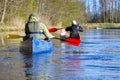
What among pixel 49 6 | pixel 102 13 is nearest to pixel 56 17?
pixel 49 6

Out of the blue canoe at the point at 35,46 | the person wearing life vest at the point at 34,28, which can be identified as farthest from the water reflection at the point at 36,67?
the person wearing life vest at the point at 34,28

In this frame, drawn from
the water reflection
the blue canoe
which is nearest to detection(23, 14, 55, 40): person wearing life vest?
the blue canoe

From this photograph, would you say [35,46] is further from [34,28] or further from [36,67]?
[36,67]

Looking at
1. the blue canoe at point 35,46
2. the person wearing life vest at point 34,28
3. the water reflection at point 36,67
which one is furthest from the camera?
the person wearing life vest at point 34,28

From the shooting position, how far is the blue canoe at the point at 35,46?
19434 mm

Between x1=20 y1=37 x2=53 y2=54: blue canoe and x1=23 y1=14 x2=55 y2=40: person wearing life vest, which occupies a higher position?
x1=23 y1=14 x2=55 y2=40: person wearing life vest

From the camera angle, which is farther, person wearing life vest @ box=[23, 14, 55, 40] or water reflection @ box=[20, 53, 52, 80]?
person wearing life vest @ box=[23, 14, 55, 40]

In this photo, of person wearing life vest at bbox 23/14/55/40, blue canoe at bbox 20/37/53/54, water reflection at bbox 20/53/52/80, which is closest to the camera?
water reflection at bbox 20/53/52/80

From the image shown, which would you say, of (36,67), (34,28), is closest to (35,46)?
(34,28)

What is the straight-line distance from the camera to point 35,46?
19.5 m

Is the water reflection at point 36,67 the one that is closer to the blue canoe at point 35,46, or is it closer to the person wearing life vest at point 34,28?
the blue canoe at point 35,46

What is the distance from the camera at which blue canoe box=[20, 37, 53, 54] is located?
1943cm

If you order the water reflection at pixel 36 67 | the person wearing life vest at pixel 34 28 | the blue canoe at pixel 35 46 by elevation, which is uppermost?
the person wearing life vest at pixel 34 28

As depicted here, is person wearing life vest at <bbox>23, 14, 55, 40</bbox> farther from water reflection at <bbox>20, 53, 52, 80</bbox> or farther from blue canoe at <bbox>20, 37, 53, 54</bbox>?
water reflection at <bbox>20, 53, 52, 80</bbox>
